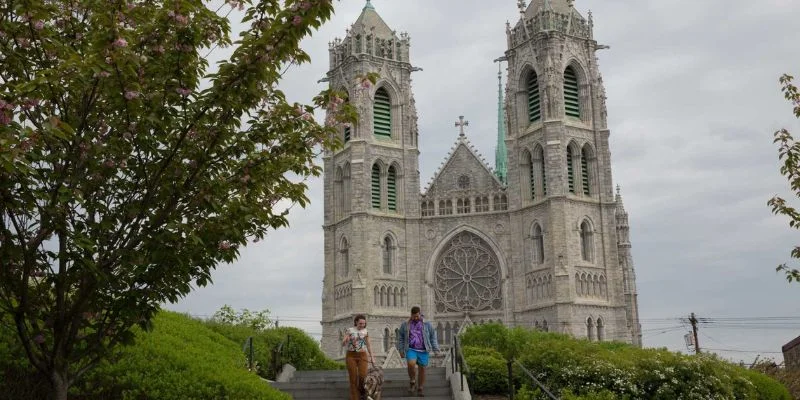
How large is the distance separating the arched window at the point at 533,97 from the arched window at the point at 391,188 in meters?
8.57

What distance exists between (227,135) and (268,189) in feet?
3.47

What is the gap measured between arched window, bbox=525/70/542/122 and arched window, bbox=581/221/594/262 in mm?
6788

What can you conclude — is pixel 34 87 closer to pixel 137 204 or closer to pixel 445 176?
pixel 137 204

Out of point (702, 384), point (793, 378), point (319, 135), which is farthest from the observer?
point (793, 378)

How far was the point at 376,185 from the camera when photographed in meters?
53.5

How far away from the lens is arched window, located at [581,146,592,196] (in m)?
50.6

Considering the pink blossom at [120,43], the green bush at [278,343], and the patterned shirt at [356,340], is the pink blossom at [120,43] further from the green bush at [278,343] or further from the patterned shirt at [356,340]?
the green bush at [278,343]

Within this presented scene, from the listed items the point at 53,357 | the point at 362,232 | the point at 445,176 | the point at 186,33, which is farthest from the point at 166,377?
the point at 445,176

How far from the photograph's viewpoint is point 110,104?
31.2 feet

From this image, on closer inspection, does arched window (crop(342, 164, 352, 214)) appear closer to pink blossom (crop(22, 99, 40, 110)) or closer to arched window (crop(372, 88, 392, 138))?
arched window (crop(372, 88, 392, 138))

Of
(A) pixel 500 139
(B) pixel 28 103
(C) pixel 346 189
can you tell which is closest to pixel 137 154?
(B) pixel 28 103

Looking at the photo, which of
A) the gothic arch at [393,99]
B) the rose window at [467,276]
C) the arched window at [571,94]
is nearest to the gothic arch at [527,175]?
the arched window at [571,94]

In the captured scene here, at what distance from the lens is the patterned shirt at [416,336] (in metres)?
15.5

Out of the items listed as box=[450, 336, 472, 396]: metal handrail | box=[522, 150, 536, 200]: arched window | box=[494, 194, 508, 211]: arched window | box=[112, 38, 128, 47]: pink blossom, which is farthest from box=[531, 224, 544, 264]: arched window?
box=[112, 38, 128, 47]: pink blossom
